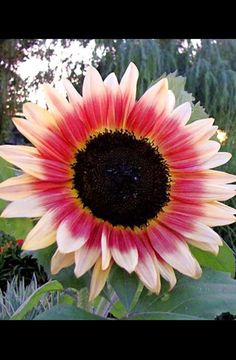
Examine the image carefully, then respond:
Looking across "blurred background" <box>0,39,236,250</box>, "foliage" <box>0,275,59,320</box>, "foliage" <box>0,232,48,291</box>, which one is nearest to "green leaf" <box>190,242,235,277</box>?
"foliage" <box>0,275,59,320</box>

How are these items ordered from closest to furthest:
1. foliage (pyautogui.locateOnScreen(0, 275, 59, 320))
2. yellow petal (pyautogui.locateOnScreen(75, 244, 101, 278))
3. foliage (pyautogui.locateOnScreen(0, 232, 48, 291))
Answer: yellow petal (pyautogui.locateOnScreen(75, 244, 101, 278)) < foliage (pyautogui.locateOnScreen(0, 275, 59, 320)) < foliage (pyautogui.locateOnScreen(0, 232, 48, 291))

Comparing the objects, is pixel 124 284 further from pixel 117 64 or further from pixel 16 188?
pixel 117 64

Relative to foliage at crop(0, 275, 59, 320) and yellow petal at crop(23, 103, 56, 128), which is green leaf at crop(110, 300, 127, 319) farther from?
foliage at crop(0, 275, 59, 320)

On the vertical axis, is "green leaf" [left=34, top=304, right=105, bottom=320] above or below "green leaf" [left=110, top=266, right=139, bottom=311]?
below

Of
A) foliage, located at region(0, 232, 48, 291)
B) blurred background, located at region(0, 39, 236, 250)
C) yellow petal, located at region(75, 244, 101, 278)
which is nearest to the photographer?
yellow petal, located at region(75, 244, 101, 278)
